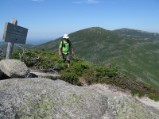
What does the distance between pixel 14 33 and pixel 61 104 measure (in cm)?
809

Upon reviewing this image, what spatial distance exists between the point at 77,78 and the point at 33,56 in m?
5.67

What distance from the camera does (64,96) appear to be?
→ 10.4 meters

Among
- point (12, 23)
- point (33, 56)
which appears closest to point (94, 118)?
point (12, 23)

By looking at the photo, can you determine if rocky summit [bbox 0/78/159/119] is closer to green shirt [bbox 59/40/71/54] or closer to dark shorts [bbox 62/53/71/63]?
green shirt [bbox 59/40/71/54]

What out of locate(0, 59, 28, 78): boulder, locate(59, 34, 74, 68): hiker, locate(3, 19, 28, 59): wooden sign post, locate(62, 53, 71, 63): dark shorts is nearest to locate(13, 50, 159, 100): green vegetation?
locate(62, 53, 71, 63): dark shorts

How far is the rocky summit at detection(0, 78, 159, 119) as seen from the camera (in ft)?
29.9

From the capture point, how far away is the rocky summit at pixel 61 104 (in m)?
9.10

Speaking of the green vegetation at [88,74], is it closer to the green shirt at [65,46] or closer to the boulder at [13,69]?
the green shirt at [65,46]

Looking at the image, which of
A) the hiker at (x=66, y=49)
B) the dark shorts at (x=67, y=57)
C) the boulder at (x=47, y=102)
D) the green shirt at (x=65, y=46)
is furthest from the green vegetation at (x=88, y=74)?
the boulder at (x=47, y=102)

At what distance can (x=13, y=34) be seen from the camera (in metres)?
16.7

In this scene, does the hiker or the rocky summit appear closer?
the rocky summit

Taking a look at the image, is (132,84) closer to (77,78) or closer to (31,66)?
(77,78)

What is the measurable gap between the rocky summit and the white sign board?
5.33 metres

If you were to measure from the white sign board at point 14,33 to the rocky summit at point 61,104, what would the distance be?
17.5 feet
